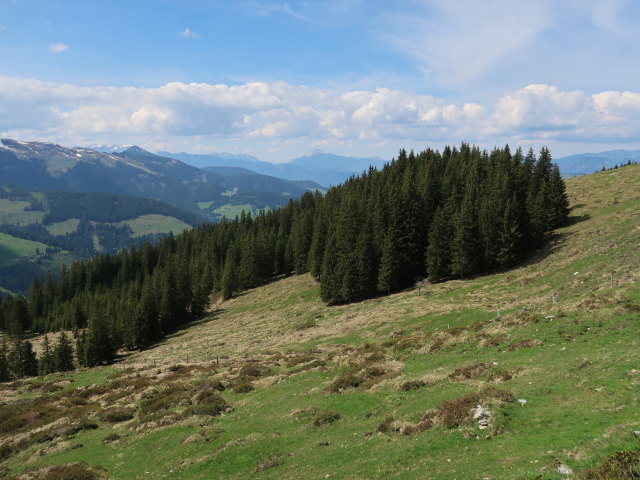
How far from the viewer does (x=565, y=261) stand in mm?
52062

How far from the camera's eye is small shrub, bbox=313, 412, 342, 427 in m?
21.9

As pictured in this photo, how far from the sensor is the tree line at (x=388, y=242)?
6456 cm

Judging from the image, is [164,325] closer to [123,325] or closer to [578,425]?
[123,325]

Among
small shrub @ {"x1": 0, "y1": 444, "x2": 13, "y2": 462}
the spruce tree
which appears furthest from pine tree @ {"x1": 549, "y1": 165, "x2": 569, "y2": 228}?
the spruce tree

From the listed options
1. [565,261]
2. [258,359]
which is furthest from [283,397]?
[565,261]

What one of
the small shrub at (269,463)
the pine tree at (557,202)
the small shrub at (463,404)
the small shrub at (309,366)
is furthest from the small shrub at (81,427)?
the pine tree at (557,202)

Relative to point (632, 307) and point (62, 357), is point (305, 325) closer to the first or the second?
point (632, 307)

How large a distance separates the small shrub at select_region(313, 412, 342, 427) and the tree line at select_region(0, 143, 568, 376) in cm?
4654

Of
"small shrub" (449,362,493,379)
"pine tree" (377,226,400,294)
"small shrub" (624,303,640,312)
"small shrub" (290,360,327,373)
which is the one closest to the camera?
"small shrub" (449,362,493,379)

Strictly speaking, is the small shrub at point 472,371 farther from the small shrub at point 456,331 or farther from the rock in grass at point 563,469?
the rock in grass at point 563,469

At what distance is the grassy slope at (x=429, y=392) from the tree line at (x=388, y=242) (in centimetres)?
1044

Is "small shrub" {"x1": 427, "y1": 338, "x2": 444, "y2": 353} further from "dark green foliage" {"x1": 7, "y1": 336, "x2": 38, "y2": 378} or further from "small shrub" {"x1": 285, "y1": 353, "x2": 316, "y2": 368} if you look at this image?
"dark green foliage" {"x1": 7, "y1": 336, "x2": 38, "y2": 378}

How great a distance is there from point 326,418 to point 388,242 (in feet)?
165

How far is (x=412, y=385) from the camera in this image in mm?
24047
